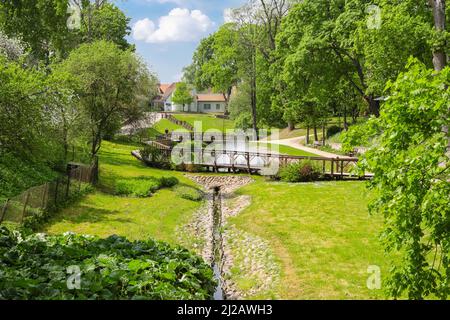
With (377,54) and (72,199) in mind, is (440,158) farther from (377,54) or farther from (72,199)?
(377,54)

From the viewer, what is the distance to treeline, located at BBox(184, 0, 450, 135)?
87.6 ft

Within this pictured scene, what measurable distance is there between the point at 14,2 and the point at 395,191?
11.9 meters

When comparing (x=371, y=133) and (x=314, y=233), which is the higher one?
(x=371, y=133)

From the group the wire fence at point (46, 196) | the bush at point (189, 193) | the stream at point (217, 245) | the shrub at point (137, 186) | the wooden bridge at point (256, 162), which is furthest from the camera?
the wooden bridge at point (256, 162)

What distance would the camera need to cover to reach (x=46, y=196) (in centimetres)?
1803

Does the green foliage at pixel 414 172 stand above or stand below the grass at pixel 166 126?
below

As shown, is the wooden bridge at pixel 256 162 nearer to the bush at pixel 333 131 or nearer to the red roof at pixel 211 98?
the bush at pixel 333 131

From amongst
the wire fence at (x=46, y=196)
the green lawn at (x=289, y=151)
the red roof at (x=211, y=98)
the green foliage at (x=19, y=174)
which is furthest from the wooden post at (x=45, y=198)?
the red roof at (x=211, y=98)

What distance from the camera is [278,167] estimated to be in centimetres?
3142

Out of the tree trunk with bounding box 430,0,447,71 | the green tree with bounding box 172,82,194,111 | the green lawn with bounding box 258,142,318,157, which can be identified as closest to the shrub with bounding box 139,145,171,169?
the green lawn with bounding box 258,142,318,157

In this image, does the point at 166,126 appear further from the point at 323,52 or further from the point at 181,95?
the point at 323,52

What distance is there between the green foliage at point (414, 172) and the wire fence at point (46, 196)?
11.9 metres

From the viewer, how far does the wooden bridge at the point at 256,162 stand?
98.1 feet
